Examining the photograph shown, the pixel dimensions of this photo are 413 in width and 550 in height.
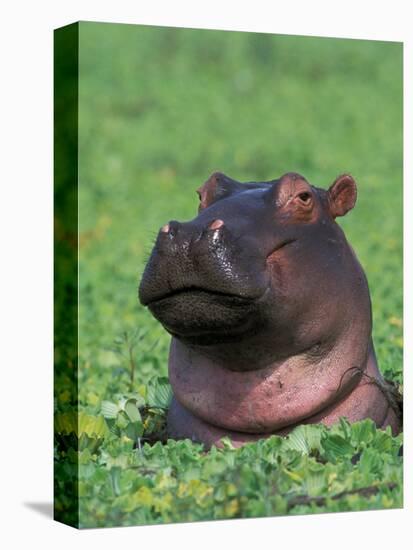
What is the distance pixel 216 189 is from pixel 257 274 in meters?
0.74

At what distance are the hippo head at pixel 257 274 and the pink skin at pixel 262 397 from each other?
100mm

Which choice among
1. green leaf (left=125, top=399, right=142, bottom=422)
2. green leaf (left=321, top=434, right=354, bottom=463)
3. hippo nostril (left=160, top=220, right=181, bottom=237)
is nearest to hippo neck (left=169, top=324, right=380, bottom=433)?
green leaf (left=321, top=434, right=354, bottom=463)

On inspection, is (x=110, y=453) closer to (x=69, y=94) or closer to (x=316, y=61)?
(x=69, y=94)

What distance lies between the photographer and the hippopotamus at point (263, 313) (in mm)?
6613

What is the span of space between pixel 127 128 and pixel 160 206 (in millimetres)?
3544

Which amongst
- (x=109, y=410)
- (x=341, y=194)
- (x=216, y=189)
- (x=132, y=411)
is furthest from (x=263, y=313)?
(x=109, y=410)

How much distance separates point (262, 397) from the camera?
708 centimetres

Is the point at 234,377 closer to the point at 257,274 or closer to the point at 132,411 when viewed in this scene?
the point at 257,274

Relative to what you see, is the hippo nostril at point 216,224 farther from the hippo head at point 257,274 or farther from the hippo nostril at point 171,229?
the hippo nostril at point 171,229

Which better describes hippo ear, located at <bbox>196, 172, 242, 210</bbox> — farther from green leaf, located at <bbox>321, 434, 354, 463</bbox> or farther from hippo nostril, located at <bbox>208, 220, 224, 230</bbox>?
green leaf, located at <bbox>321, 434, 354, 463</bbox>

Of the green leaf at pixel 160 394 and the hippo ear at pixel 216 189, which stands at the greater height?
the hippo ear at pixel 216 189

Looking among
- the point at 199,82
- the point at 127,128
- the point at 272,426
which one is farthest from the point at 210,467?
the point at 199,82

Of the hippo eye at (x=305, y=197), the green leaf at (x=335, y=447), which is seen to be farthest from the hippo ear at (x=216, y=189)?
the green leaf at (x=335, y=447)

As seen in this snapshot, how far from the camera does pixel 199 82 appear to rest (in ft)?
A: 67.5
